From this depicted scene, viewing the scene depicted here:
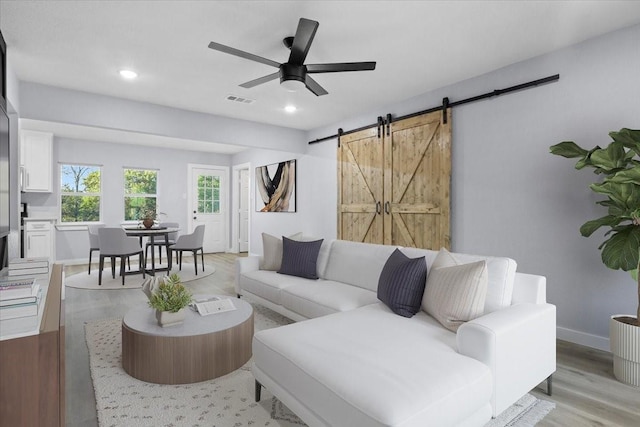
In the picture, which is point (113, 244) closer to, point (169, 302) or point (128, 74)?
point (128, 74)

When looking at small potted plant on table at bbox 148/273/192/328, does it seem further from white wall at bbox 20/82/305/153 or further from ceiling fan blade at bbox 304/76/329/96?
white wall at bbox 20/82/305/153

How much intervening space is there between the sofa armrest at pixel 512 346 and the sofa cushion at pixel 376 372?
0.07 metres

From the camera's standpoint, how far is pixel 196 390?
7.20 ft

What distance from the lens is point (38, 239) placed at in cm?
605

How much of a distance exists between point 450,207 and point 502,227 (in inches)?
24.8

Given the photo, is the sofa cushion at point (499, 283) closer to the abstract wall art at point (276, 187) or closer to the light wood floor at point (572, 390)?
the light wood floor at point (572, 390)

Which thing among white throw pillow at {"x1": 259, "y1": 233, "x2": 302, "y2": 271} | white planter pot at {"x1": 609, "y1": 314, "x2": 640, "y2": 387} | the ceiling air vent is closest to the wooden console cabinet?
white throw pillow at {"x1": 259, "y1": 233, "x2": 302, "y2": 271}

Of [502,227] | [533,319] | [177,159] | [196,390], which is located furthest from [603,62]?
[177,159]

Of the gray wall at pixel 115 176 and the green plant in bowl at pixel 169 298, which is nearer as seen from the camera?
the green plant in bowl at pixel 169 298

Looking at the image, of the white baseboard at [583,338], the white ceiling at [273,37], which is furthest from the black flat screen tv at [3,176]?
A: the white baseboard at [583,338]

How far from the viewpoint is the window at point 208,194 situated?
859 centimetres

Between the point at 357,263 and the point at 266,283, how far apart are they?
0.95 meters

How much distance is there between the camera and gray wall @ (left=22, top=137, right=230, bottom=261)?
6859mm

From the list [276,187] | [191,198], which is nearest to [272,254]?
[276,187]
